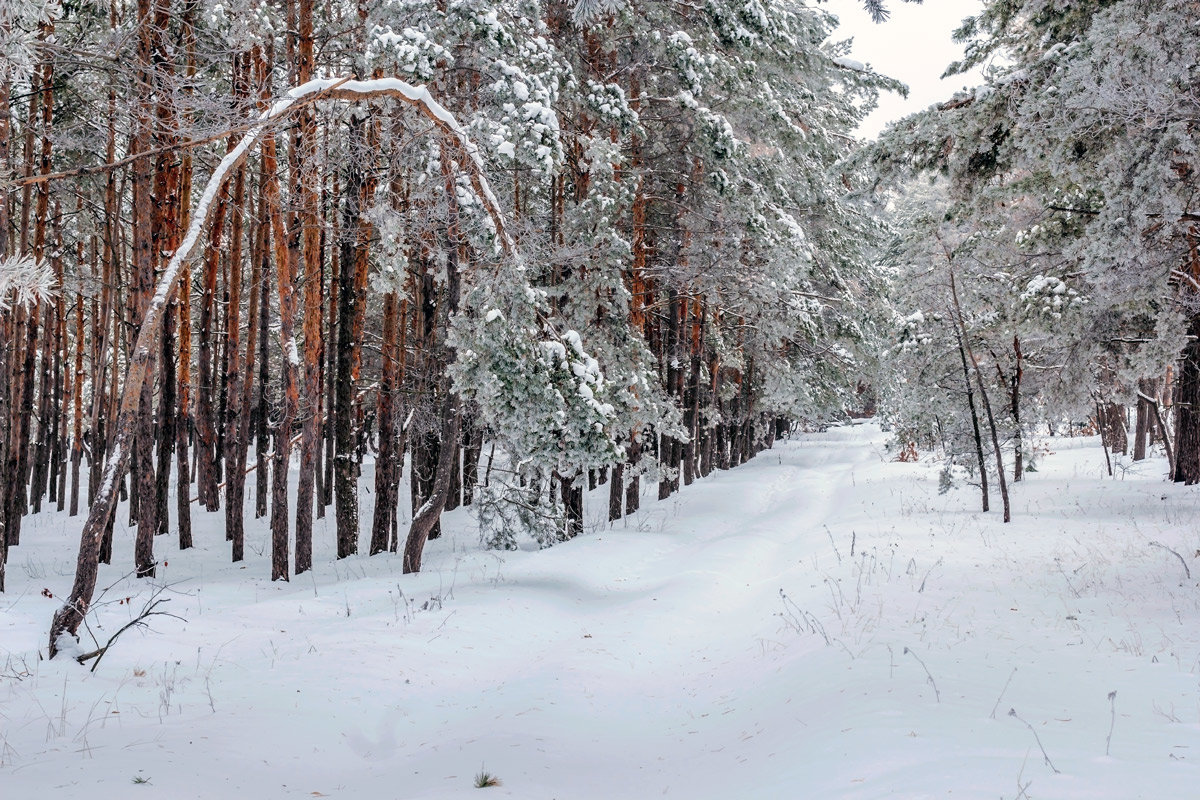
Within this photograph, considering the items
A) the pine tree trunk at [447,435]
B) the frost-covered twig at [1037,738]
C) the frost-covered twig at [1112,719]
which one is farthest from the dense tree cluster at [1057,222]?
the pine tree trunk at [447,435]

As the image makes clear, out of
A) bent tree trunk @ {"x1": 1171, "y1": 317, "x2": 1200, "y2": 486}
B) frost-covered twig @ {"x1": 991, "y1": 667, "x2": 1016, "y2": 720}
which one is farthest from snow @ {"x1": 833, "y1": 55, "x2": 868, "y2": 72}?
frost-covered twig @ {"x1": 991, "y1": 667, "x2": 1016, "y2": 720}

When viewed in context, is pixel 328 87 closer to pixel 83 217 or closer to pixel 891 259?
pixel 83 217

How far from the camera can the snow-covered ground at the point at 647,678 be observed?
4.11m

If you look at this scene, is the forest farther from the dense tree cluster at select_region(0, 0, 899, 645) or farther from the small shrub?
the small shrub

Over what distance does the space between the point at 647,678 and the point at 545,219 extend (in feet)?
33.8

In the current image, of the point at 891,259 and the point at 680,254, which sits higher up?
the point at 891,259

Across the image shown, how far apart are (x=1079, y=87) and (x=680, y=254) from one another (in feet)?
30.5

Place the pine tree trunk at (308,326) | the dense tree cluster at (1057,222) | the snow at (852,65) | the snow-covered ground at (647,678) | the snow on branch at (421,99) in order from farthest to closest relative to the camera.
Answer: the snow at (852,65), the pine tree trunk at (308,326), the dense tree cluster at (1057,222), the snow on branch at (421,99), the snow-covered ground at (647,678)

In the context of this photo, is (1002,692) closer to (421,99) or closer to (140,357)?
(421,99)

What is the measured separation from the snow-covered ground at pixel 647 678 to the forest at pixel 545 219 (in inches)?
55.9

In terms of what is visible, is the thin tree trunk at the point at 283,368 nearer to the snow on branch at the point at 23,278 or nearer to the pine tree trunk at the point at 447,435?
the pine tree trunk at the point at 447,435

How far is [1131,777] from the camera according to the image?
Result: 11.4 feet

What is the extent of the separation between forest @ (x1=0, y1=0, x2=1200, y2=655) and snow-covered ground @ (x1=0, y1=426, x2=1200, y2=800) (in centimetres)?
142

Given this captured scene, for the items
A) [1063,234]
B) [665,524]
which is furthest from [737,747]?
[1063,234]
